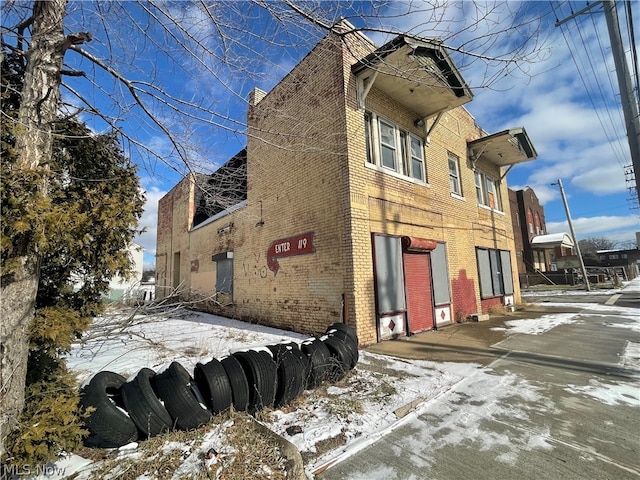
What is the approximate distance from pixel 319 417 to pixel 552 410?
266cm

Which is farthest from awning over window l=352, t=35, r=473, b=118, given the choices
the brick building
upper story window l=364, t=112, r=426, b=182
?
upper story window l=364, t=112, r=426, b=182

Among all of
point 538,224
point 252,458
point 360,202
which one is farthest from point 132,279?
point 538,224

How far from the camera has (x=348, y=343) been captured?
5.09 m

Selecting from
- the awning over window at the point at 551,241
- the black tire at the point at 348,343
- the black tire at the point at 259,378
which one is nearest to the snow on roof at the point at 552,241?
the awning over window at the point at 551,241

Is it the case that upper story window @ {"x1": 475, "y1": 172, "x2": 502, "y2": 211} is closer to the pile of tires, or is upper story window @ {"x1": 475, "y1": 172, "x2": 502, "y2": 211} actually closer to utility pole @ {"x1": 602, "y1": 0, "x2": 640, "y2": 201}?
utility pole @ {"x1": 602, "y1": 0, "x2": 640, "y2": 201}

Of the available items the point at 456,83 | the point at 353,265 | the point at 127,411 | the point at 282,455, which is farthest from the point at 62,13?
the point at 456,83

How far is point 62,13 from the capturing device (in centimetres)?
→ 292

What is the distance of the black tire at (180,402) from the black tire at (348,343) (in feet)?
7.65

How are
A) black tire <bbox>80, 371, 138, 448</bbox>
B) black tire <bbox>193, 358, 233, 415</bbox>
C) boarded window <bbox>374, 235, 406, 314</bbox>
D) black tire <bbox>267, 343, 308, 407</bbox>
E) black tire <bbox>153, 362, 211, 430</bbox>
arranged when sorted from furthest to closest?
boarded window <bbox>374, 235, 406, 314</bbox> < black tire <bbox>267, 343, 308, 407</bbox> < black tire <bbox>193, 358, 233, 415</bbox> < black tire <bbox>153, 362, 211, 430</bbox> < black tire <bbox>80, 371, 138, 448</bbox>

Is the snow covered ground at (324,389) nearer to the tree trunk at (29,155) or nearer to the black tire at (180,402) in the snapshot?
the black tire at (180,402)

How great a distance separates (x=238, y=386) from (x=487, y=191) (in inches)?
548

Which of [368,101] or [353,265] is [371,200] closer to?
[353,265]

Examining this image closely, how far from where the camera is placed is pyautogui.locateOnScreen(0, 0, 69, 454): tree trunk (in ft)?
7.56

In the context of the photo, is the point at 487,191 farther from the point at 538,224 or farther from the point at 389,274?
the point at 538,224
